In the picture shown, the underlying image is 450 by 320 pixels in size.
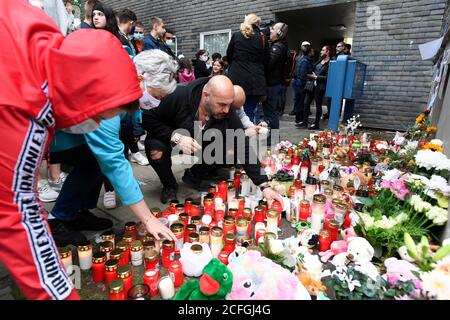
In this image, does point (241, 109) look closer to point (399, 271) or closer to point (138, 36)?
point (399, 271)

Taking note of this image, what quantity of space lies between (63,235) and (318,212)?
1.72 metres

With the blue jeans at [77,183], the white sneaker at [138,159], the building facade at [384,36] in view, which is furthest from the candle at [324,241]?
the building facade at [384,36]

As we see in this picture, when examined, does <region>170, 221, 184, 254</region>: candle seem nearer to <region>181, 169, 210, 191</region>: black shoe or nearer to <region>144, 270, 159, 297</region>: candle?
<region>144, 270, 159, 297</region>: candle

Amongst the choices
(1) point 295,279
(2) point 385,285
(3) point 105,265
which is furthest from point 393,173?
(3) point 105,265

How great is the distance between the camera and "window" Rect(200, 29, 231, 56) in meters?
8.74

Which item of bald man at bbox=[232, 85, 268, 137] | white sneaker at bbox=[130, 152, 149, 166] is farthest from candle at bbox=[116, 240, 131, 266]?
white sneaker at bbox=[130, 152, 149, 166]

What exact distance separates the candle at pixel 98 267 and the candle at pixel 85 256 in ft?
0.30

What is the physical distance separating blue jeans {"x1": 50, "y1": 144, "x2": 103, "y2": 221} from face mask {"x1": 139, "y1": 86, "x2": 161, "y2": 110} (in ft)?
2.57

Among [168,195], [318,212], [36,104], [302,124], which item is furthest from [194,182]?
[302,124]

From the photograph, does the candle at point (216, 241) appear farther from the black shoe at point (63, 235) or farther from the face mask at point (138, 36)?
the face mask at point (138, 36)

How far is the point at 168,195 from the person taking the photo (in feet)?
9.18

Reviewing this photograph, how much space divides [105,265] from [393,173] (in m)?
2.15

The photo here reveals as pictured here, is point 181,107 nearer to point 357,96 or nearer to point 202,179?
point 202,179
